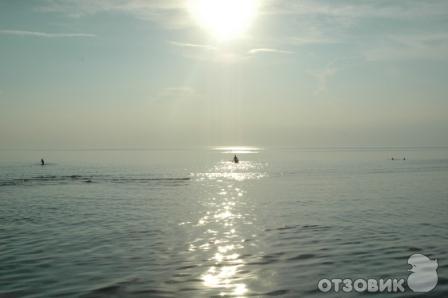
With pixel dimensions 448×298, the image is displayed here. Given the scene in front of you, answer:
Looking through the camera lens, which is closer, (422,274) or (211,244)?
(422,274)

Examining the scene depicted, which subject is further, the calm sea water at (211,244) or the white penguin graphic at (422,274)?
the calm sea water at (211,244)

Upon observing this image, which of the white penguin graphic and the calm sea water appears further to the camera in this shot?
the calm sea water

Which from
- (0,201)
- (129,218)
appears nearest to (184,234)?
(129,218)

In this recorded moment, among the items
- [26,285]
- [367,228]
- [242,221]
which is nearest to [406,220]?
→ [367,228]

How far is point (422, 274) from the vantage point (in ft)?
47.2

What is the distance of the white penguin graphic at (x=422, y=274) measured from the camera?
13062mm

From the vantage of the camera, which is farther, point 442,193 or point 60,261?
point 442,193

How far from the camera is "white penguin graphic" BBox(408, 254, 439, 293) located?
514 inches

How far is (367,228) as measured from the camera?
23172mm

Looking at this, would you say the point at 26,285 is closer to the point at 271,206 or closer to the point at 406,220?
the point at 406,220

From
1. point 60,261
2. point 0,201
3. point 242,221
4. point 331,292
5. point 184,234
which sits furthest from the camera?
point 0,201

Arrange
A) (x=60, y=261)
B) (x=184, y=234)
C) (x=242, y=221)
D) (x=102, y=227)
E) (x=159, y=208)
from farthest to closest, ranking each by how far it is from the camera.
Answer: (x=159, y=208) → (x=242, y=221) → (x=102, y=227) → (x=184, y=234) → (x=60, y=261)

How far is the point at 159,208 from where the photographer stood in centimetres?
3319

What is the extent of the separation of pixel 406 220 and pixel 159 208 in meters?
17.0
